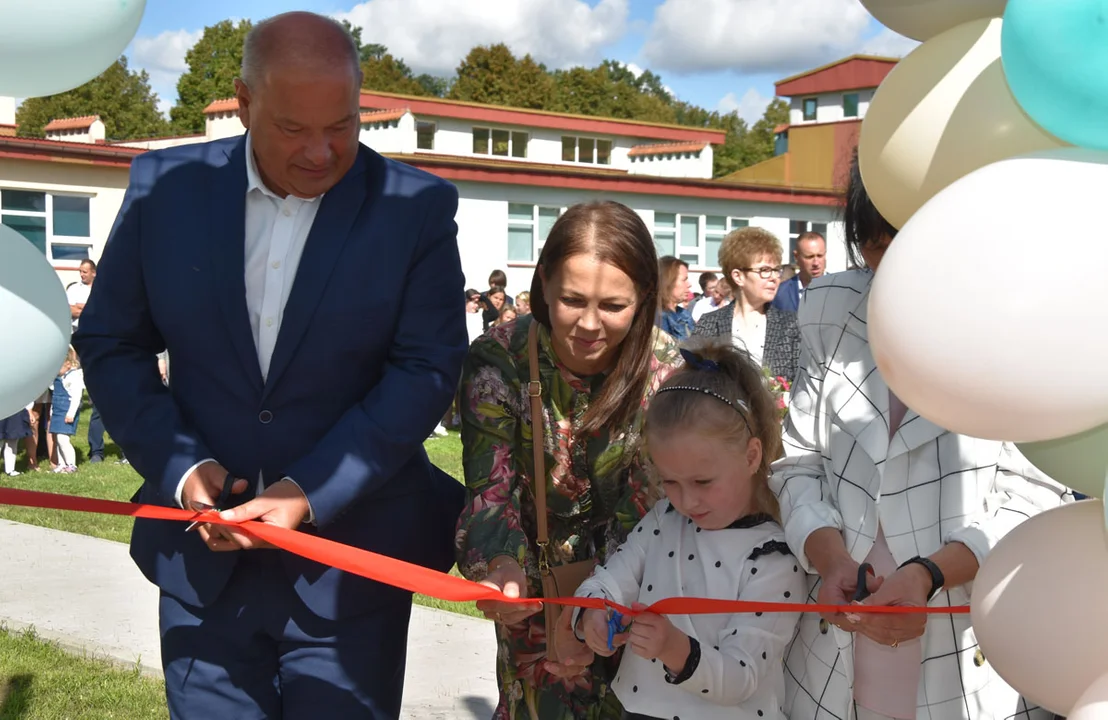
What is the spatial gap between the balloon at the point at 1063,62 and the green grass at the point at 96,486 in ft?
15.8

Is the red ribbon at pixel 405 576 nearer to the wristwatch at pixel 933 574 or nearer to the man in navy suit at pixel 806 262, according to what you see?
the wristwatch at pixel 933 574

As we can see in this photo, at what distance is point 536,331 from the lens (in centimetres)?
314

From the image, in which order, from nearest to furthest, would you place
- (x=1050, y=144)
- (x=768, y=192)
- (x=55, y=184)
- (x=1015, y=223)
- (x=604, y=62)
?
(x=1015, y=223) → (x=1050, y=144) → (x=55, y=184) → (x=768, y=192) → (x=604, y=62)

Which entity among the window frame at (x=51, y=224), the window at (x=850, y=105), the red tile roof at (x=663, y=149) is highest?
the window at (x=850, y=105)

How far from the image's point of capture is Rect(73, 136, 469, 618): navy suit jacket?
9.18 feet

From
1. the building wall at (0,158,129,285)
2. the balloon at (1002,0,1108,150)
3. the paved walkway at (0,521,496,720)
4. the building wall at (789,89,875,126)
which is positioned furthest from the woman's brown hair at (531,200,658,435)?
the building wall at (789,89,875,126)

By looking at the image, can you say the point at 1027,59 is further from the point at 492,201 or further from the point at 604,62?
the point at 604,62

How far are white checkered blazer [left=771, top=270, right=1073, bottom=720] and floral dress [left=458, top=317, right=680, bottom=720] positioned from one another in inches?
19.2

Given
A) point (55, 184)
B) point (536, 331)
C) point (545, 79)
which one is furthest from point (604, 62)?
point (536, 331)

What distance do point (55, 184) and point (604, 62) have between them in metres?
93.3

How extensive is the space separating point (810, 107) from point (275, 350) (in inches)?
1793

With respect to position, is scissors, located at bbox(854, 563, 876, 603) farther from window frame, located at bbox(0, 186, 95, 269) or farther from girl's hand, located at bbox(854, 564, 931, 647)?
window frame, located at bbox(0, 186, 95, 269)

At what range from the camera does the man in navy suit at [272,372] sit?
2.78 m

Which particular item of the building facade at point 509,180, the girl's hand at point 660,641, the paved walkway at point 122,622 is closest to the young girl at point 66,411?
the paved walkway at point 122,622
